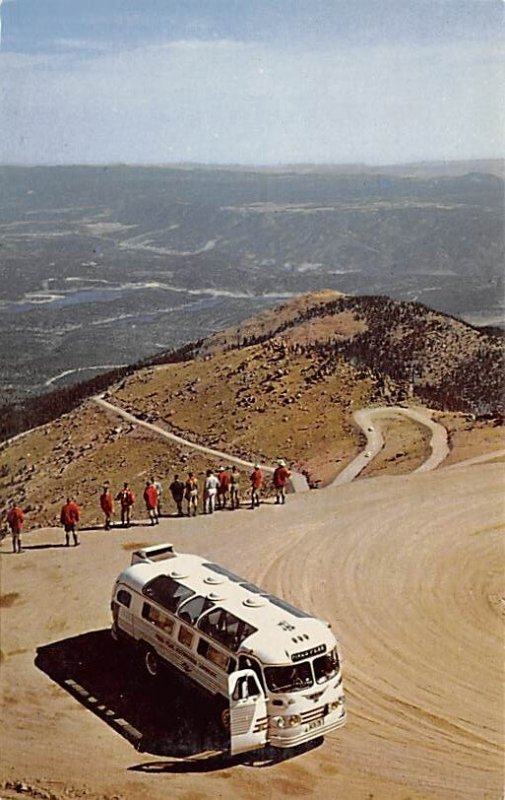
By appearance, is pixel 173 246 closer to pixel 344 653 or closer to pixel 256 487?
pixel 256 487

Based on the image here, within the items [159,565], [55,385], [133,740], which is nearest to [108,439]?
[55,385]

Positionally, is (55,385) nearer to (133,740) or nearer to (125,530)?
(125,530)

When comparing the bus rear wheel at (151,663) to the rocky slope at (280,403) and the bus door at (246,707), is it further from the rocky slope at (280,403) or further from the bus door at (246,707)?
the rocky slope at (280,403)

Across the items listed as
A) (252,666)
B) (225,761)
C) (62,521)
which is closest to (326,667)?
(252,666)

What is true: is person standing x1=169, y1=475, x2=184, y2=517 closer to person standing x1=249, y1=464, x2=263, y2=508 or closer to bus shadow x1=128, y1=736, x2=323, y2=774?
person standing x1=249, y1=464, x2=263, y2=508

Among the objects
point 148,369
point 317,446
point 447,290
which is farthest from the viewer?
point 447,290

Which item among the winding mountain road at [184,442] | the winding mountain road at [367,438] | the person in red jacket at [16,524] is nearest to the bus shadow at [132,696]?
the person in red jacket at [16,524]
